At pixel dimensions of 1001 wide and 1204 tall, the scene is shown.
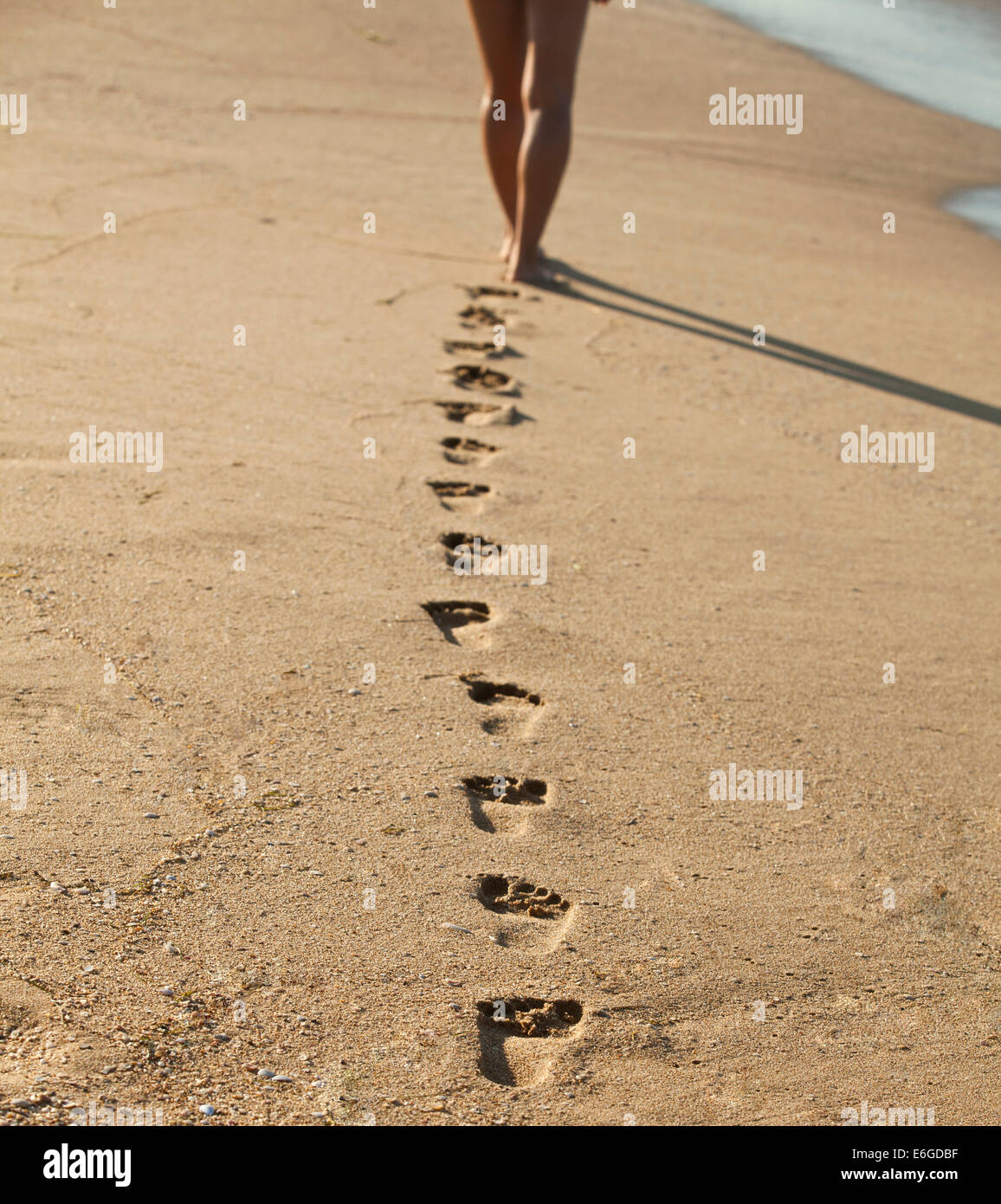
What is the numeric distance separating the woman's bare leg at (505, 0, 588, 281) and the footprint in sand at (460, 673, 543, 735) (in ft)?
8.14

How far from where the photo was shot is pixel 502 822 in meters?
2.06

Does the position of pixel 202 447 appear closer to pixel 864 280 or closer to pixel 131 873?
pixel 131 873

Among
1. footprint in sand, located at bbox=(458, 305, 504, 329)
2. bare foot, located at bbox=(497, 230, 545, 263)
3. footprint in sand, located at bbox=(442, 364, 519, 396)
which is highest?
bare foot, located at bbox=(497, 230, 545, 263)

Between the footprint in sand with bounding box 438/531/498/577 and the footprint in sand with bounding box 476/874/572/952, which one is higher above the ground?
the footprint in sand with bounding box 438/531/498/577

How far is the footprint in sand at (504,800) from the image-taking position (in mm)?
2051

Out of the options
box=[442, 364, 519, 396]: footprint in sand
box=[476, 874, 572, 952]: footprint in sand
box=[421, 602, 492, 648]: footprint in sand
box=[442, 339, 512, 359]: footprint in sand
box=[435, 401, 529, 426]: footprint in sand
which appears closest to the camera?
box=[476, 874, 572, 952]: footprint in sand

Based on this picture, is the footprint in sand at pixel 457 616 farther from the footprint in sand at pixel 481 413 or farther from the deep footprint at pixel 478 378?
the deep footprint at pixel 478 378

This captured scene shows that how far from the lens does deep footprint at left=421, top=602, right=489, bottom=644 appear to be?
8.43 feet

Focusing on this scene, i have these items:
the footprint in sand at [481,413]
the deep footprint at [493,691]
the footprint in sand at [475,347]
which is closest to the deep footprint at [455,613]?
the deep footprint at [493,691]

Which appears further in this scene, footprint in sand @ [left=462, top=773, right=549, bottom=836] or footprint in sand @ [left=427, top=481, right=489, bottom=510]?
footprint in sand @ [left=427, top=481, right=489, bottom=510]

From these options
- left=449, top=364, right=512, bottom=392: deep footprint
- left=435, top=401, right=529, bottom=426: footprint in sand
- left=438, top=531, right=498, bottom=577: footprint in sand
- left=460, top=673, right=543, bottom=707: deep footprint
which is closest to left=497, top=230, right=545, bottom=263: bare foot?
left=449, top=364, right=512, bottom=392: deep footprint

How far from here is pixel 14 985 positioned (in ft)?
5.13

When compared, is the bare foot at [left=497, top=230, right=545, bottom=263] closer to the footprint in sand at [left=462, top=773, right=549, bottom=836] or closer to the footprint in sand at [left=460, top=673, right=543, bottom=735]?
the footprint in sand at [left=460, top=673, right=543, bottom=735]

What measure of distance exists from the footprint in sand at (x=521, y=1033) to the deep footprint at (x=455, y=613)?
0.97 metres
